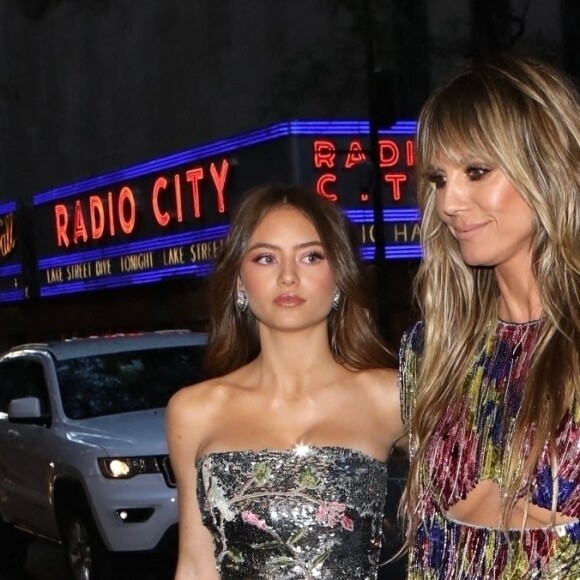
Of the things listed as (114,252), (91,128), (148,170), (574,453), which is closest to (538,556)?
(574,453)

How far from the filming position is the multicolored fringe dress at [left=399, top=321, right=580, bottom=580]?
284 centimetres

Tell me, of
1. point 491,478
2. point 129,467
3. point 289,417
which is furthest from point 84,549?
point 491,478

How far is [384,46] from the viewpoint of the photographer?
2478cm

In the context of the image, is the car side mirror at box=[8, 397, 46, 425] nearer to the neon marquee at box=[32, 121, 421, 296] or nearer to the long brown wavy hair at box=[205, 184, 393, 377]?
the long brown wavy hair at box=[205, 184, 393, 377]

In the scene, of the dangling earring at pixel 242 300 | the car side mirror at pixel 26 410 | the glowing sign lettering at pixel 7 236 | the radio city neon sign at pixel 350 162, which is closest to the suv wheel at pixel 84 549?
the car side mirror at pixel 26 410

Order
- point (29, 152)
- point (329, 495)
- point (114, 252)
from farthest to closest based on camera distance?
point (29, 152) < point (114, 252) < point (329, 495)

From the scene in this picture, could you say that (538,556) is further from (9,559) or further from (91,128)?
(91,128)

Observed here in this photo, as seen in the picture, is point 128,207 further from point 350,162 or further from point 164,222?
point 350,162

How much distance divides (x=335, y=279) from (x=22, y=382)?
769 cm

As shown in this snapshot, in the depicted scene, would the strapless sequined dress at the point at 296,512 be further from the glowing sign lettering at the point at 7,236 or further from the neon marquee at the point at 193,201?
the glowing sign lettering at the point at 7,236

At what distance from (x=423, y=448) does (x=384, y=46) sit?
22175 mm

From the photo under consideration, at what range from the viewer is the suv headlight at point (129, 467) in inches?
→ 379

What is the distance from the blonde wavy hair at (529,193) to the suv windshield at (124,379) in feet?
24.5

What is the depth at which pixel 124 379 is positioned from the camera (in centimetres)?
1084
